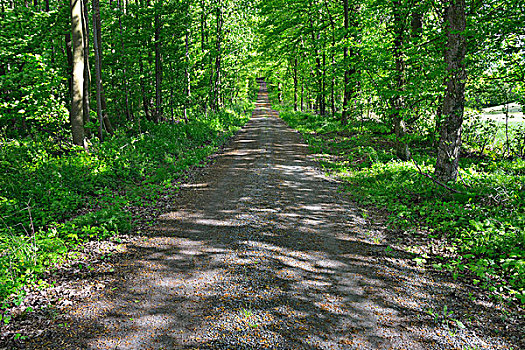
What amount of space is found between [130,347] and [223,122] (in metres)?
20.0

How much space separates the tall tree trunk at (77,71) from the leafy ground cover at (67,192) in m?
0.64

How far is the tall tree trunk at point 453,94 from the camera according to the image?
6969 millimetres

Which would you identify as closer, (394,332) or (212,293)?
(394,332)

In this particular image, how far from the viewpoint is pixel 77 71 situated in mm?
9984

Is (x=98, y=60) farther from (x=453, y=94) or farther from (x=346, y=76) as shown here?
(x=346, y=76)

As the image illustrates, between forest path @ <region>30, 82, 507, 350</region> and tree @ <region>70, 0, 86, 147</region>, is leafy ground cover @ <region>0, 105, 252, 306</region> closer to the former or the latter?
tree @ <region>70, 0, 86, 147</region>

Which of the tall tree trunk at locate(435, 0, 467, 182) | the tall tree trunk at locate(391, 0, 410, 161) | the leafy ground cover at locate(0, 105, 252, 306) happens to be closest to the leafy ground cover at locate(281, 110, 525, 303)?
the tall tree trunk at locate(435, 0, 467, 182)

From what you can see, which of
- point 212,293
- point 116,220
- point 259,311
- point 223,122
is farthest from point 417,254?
point 223,122

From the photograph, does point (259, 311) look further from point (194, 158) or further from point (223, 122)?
point (223, 122)

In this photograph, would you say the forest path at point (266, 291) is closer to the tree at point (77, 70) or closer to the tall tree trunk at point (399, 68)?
the tall tree trunk at point (399, 68)

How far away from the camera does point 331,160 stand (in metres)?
12.6

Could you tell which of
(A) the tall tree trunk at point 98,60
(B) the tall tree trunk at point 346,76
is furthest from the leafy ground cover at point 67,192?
(B) the tall tree trunk at point 346,76

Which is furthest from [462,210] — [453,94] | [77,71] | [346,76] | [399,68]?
[346,76]

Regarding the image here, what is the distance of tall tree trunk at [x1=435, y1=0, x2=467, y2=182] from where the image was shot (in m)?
6.97
